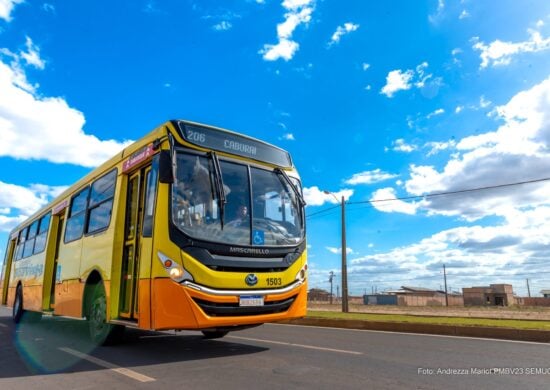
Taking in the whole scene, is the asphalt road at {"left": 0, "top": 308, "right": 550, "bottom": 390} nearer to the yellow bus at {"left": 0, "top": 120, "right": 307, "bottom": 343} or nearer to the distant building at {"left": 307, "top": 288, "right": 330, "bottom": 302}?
the yellow bus at {"left": 0, "top": 120, "right": 307, "bottom": 343}

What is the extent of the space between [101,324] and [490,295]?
68382 millimetres

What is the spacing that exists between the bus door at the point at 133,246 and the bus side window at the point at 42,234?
5.68 metres

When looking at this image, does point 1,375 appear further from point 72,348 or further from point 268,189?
point 268,189

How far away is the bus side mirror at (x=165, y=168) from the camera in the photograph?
6.03 meters

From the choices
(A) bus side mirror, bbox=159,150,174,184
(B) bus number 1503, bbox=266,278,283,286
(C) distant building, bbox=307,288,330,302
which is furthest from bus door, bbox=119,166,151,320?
(C) distant building, bbox=307,288,330,302

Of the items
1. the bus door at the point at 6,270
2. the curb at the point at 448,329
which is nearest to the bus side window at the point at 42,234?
the bus door at the point at 6,270

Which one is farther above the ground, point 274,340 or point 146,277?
point 146,277

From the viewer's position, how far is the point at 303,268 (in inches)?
284

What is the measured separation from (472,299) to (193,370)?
6913cm

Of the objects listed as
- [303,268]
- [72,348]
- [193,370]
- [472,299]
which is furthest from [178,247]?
[472,299]

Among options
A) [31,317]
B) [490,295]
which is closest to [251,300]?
[31,317]

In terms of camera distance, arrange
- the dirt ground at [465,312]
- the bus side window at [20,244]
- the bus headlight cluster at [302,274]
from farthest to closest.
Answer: the dirt ground at [465,312]
the bus side window at [20,244]
the bus headlight cluster at [302,274]

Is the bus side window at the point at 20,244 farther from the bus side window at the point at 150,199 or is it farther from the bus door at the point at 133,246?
the bus side window at the point at 150,199

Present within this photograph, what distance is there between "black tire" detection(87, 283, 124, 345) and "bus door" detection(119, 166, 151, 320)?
71 centimetres
